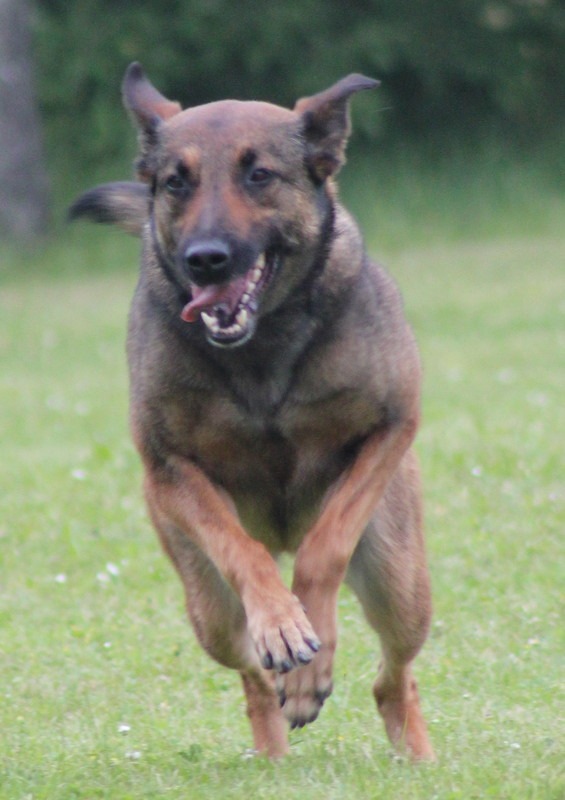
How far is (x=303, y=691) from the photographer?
4195 mm

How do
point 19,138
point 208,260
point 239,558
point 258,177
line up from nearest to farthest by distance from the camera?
point 208,260 → point 239,558 → point 258,177 → point 19,138

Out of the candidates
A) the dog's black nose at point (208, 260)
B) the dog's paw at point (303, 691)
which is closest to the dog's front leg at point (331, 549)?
the dog's paw at point (303, 691)

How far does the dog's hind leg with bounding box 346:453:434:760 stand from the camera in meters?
4.84

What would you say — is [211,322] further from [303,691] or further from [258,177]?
[303,691]

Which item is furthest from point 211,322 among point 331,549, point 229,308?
point 331,549

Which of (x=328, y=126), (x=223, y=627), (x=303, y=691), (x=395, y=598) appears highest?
(x=328, y=126)

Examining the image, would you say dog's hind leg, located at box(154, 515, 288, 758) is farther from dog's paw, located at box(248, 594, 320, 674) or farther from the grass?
dog's paw, located at box(248, 594, 320, 674)

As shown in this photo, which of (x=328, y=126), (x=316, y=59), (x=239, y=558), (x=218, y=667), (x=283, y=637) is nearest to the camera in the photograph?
(x=283, y=637)

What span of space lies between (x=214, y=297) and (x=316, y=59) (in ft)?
56.6

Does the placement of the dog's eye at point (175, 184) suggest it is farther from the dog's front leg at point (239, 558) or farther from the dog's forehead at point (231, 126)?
the dog's front leg at point (239, 558)

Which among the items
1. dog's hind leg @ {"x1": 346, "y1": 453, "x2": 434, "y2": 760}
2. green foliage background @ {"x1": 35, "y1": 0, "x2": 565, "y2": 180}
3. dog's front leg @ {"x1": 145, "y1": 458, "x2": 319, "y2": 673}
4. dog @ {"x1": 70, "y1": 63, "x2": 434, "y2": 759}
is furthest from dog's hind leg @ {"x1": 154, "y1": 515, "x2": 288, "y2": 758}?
green foliage background @ {"x1": 35, "y1": 0, "x2": 565, "y2": 180}

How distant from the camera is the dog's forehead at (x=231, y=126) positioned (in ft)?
14.4

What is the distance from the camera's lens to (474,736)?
468 centimetres

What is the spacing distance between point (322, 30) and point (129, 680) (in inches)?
659
